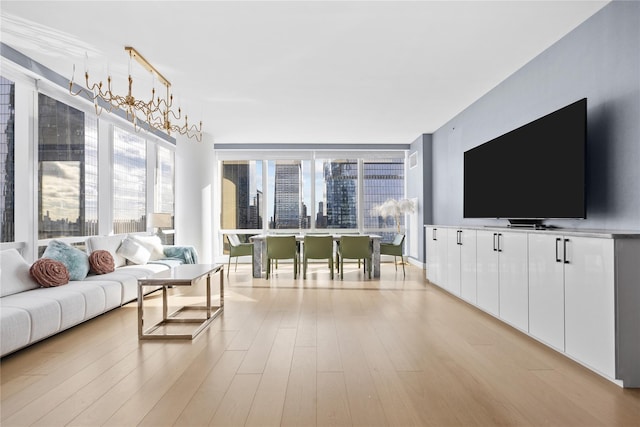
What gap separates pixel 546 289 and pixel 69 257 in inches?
178

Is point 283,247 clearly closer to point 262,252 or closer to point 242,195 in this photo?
point 262,252

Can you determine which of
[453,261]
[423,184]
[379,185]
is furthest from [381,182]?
[453,261]

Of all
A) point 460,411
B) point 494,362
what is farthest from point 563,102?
point 460,411

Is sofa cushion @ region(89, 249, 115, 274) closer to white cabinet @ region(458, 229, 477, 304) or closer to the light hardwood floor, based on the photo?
the light hardwood floor

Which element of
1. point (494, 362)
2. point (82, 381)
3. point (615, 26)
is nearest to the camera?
point (82, 381)

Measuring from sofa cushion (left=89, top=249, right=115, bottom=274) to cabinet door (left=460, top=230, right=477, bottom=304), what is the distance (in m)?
4.19

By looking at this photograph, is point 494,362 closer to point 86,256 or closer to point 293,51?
point 293,51

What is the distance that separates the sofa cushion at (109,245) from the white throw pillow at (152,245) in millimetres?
267

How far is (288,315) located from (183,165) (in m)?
4.30

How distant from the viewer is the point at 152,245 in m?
5.54

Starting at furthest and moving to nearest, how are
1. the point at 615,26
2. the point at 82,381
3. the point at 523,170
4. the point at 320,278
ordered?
1. the point at 320,278
2. the point at 523,170
3. the point at 615,26
4. the point at 82,381

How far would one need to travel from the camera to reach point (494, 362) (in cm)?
259

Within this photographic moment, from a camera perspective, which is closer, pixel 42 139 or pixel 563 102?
pixel 563 102

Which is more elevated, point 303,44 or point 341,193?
point 303,44
